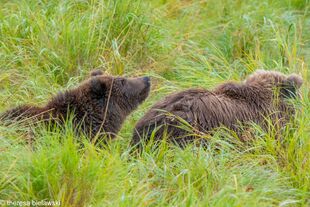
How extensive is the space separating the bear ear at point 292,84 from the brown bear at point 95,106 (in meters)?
1.31

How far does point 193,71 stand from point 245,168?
9.03 feet

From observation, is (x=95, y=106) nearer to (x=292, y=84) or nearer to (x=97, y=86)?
(x=97, y=86)

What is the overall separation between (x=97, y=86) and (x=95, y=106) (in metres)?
0.19

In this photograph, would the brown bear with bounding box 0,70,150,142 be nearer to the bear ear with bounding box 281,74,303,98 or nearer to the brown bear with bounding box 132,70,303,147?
the brown bear with bounding box 132,70,303,147

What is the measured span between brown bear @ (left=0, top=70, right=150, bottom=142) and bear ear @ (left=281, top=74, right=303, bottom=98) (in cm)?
131

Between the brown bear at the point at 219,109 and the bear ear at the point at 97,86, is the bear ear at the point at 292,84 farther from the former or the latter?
the bear ear at the point at 97,86

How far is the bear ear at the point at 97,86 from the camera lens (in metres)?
6.45

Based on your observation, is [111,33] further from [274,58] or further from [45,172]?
[45,172]

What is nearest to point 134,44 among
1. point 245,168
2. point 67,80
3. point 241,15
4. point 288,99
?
point 67,80

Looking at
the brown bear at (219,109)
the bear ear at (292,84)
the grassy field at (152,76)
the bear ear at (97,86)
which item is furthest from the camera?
the bear ear at (292,84)

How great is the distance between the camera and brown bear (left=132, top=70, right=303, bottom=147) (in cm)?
608

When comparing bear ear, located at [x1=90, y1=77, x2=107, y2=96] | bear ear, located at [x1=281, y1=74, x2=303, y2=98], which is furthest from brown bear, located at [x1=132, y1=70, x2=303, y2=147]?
bear ear, located at [x1=90, y1=77, x2=107, y2=96]

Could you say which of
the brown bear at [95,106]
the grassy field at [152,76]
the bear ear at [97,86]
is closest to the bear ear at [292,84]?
the grassy field at [152,76]

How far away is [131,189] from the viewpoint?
4.89 metres
